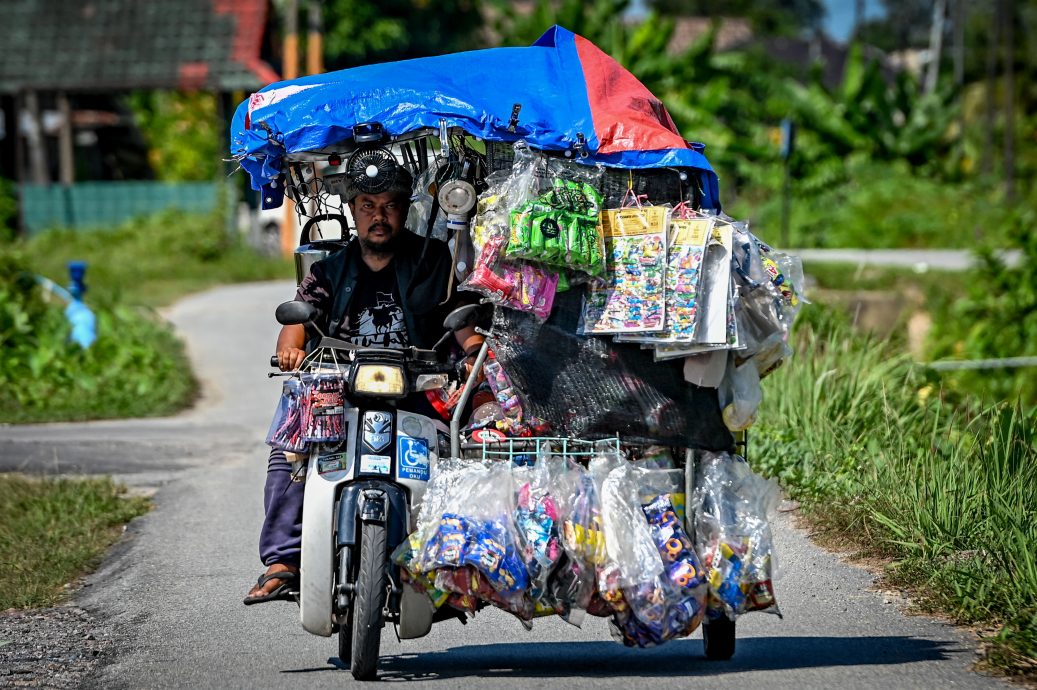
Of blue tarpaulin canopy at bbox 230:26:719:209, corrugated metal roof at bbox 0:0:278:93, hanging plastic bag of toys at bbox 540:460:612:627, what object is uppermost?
corrugated metal roof at bbox 0:0:278:93

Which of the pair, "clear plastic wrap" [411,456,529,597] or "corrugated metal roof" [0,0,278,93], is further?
"corrugated metal roof" [0,0,278,93]

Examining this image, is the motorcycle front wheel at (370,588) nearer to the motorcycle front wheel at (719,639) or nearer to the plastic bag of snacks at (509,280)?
the plastic bag of snacks at (509,280)

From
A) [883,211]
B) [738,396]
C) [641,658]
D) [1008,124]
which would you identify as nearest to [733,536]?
[738,396]

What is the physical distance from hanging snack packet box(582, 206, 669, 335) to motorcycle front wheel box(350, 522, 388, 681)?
1.06 meters

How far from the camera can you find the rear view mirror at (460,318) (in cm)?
557

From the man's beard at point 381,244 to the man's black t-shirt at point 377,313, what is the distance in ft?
0.21

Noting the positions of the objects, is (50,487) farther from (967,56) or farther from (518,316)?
(967,56)

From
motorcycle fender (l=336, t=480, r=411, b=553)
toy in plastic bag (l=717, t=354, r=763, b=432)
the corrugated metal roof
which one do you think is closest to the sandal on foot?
motorcycle fender (l=336, t=480, r=411, b=553)

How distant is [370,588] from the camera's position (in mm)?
5348

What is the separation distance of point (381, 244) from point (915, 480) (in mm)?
3343

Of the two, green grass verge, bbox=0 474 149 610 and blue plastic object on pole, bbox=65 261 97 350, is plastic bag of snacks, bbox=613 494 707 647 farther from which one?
blue plastic object on pole, bbox=65 261 97 350

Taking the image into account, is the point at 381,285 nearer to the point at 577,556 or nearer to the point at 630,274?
the point at 630,274

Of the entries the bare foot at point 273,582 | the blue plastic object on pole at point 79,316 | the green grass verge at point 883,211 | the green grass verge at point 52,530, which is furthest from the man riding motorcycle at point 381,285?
the green grass verge at point 883,211

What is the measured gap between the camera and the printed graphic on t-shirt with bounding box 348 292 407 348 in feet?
20.0
